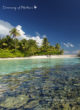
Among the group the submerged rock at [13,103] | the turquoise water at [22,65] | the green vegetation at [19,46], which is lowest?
the submerged rock at [13,103]

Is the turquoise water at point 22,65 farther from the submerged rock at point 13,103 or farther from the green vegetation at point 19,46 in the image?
the green vegetation at point 19,46

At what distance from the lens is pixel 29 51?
55.8 m

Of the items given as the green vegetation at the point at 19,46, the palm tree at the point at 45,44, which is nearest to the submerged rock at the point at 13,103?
the green vegetation at the point at 19,46

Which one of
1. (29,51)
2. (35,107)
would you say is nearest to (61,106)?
(35,107)

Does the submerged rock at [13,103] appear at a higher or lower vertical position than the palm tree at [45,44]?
lower

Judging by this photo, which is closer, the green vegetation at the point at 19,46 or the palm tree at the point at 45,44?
the green vegetation at the point at 19,46

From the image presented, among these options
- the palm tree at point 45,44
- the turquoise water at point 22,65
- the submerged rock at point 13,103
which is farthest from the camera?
the palm tree at point 45,44

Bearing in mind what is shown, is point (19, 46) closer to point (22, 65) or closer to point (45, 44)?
point (45, 44)

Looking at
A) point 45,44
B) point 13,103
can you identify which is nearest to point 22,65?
point 13,103

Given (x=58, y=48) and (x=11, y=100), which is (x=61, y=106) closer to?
(x=11, y=100)

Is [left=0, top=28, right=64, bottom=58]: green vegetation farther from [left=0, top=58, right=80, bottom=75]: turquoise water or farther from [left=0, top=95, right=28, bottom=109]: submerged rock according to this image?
[left=0, top=95, right=28, bottom=109]: submerged rock

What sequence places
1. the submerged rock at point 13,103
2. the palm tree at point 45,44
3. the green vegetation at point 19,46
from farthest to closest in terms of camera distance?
the palm tree at point 45,44 → the green vegetation at point 19,46 → the submerged rock at point 13,103

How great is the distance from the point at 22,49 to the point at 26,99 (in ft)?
193

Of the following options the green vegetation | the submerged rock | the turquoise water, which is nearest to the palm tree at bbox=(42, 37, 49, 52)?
the green vegetation
